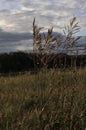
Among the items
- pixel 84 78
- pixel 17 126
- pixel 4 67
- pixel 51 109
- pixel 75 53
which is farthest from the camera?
pixel 4 67

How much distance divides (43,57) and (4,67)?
18.9m

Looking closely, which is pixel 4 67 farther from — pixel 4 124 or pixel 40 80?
pixel 4 124

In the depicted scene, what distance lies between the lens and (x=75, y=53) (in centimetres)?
593

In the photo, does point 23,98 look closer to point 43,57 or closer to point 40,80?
point 40,80

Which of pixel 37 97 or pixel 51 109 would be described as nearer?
pixel 51 109

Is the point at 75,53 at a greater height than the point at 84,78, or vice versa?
the point at 75,53

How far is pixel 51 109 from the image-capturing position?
16.7 feet

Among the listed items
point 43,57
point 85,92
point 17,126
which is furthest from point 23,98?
point 17,126

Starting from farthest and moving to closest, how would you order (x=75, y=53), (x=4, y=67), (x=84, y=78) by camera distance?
(x=4, y=67), (x=84, y=78), (x=75, y=53)

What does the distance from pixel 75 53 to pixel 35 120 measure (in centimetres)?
140

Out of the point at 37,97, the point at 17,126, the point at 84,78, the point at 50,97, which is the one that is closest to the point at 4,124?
the point at 17,126

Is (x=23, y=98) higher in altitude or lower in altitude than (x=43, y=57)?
lower

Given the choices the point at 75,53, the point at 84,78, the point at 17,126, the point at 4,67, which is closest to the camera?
the point at 17,126

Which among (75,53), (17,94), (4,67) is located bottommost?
(4,67)
